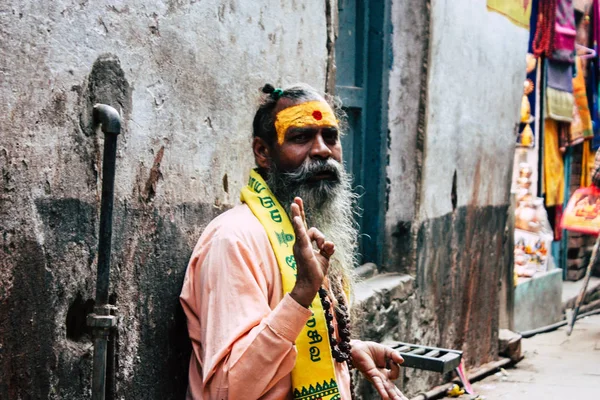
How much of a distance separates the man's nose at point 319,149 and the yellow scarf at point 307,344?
0.27 m

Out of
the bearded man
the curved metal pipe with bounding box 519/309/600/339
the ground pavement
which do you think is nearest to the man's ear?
the bearded man

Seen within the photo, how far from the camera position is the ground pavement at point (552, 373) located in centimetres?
624

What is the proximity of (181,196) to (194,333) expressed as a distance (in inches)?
19.7

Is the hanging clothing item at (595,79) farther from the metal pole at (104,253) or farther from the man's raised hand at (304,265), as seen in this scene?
the metal pole at (104,253)

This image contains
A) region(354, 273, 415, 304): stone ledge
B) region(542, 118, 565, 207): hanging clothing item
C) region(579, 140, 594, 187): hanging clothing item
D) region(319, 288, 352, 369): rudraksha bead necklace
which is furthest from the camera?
region(579, 140, 594, 187): hanging clothing item

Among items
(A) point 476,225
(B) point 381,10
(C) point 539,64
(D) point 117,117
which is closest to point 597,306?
(C) point 539,64

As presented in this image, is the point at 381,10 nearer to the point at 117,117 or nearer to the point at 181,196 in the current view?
Answer: the point at 181,196

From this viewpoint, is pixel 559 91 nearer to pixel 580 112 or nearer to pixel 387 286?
pixel 580 112

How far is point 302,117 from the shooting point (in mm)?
2781

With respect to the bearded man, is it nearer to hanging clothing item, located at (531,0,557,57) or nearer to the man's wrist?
the man's wrist

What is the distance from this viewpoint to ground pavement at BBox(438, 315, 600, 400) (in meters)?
6.24

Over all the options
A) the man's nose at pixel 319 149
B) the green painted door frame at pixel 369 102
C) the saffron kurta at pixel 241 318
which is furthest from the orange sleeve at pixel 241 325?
the green painted door frame at pixel 369 102

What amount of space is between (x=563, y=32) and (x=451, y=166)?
579 centimetres

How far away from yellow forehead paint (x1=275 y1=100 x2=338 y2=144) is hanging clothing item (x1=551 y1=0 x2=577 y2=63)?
28.5 ft
